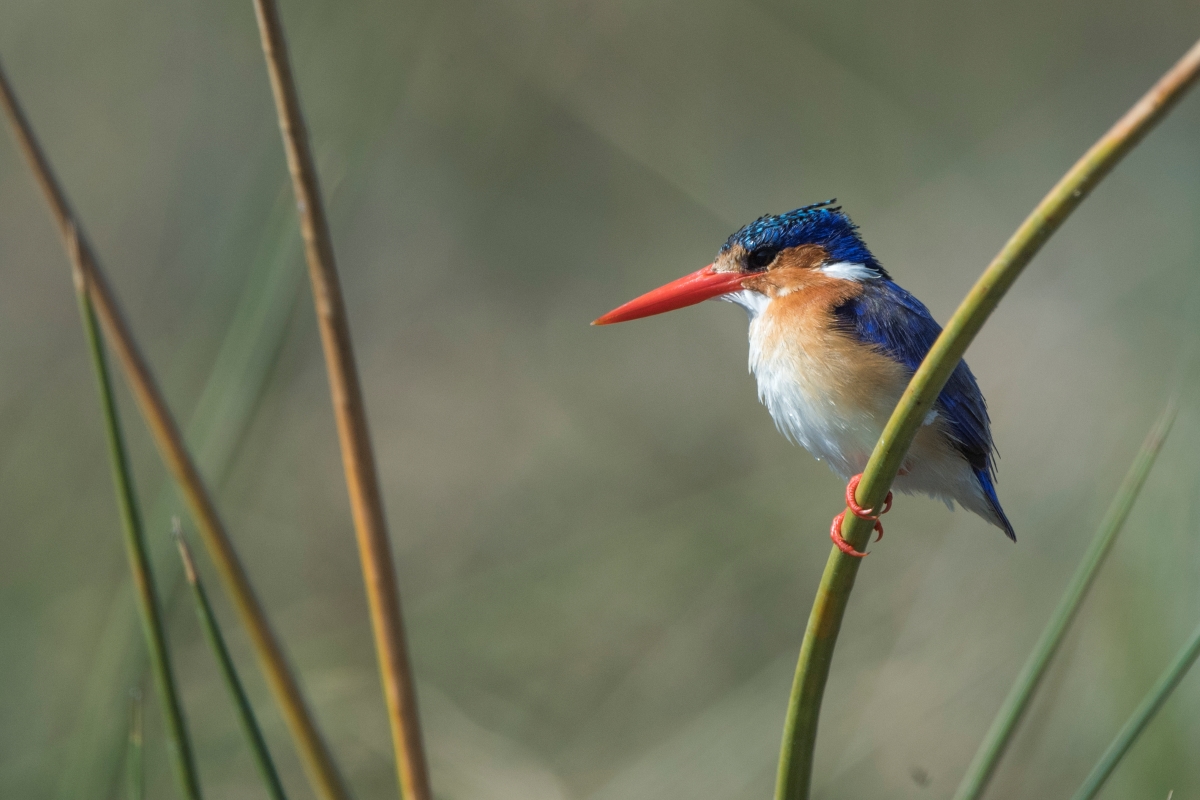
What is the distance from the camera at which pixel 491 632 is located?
9.78 ft

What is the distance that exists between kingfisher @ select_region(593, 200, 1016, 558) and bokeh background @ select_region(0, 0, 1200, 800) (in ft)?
1.08

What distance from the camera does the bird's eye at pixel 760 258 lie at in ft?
5.90

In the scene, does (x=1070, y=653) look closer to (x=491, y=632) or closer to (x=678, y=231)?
(x=491, y=632)

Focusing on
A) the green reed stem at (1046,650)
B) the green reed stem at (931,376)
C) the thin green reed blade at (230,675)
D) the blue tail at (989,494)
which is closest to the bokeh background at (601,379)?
the blue tail at (989,494)

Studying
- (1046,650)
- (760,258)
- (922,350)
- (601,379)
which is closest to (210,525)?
(1046,650)

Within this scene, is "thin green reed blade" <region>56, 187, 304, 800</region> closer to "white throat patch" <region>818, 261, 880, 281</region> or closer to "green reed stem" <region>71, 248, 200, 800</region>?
"green reed stem" <region>71, 248, 200, 800</region>

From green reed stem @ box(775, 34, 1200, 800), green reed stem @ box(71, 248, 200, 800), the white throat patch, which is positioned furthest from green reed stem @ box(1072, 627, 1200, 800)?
the white throat patch

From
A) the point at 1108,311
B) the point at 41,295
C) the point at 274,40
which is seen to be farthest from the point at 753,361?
the point at 41,295

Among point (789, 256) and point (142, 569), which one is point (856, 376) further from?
point (142, 569)

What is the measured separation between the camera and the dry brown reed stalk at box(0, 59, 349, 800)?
28.5 inches

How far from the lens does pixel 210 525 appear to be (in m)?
0.72

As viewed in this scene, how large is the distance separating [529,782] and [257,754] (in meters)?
1.62

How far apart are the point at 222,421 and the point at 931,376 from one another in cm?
93

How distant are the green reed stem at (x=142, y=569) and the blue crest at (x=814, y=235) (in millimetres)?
1212
